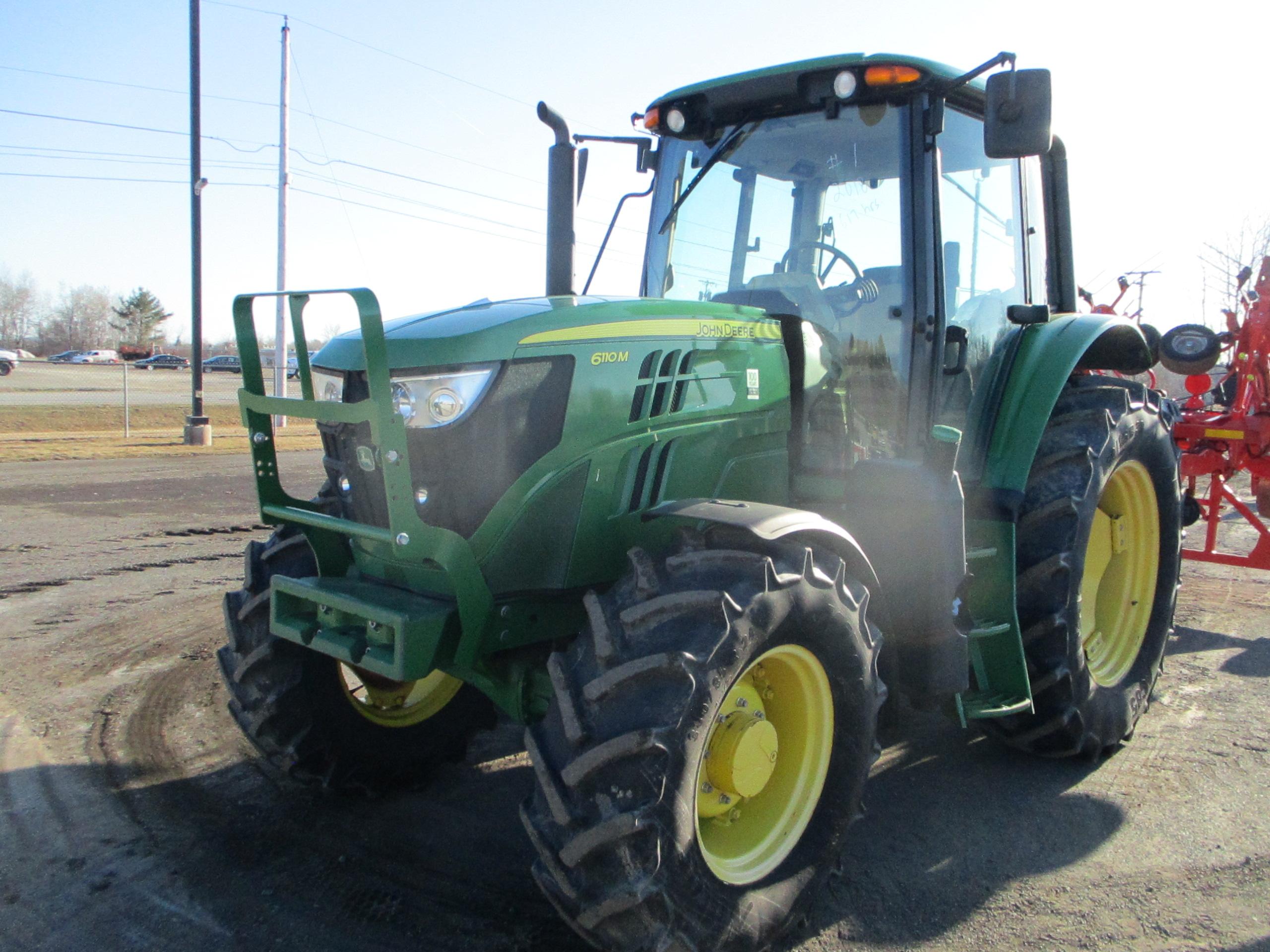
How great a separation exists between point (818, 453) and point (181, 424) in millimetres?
21778

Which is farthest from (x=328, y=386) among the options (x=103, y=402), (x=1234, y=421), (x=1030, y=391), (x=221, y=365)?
(x=221, y=365)

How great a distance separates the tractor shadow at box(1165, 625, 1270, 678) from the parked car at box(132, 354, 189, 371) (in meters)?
56.8

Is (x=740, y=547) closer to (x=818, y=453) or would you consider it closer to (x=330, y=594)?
(x=818, y=453)

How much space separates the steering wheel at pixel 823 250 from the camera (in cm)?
362

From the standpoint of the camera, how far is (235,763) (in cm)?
384

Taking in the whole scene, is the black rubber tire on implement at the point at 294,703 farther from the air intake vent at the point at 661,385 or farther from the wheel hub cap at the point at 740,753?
the wheel hub cap at the point at 740,753

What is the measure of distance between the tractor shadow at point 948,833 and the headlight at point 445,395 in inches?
69.4

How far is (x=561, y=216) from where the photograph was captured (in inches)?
154

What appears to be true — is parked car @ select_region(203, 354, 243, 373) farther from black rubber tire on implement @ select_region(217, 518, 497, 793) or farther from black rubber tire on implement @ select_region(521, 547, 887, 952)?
black rubber tire on implement @ select_region(521, 547, 887, 952)

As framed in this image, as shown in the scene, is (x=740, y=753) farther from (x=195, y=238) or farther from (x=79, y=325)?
(x=79, y=325)

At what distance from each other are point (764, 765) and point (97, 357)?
69334mm

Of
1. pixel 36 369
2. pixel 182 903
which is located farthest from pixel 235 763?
pixel 36 369

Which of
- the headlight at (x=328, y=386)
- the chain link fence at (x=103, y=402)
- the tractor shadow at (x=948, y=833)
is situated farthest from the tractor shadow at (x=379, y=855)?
the chain link fence at (x=103, y=402)

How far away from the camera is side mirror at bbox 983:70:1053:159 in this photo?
3.01 m
